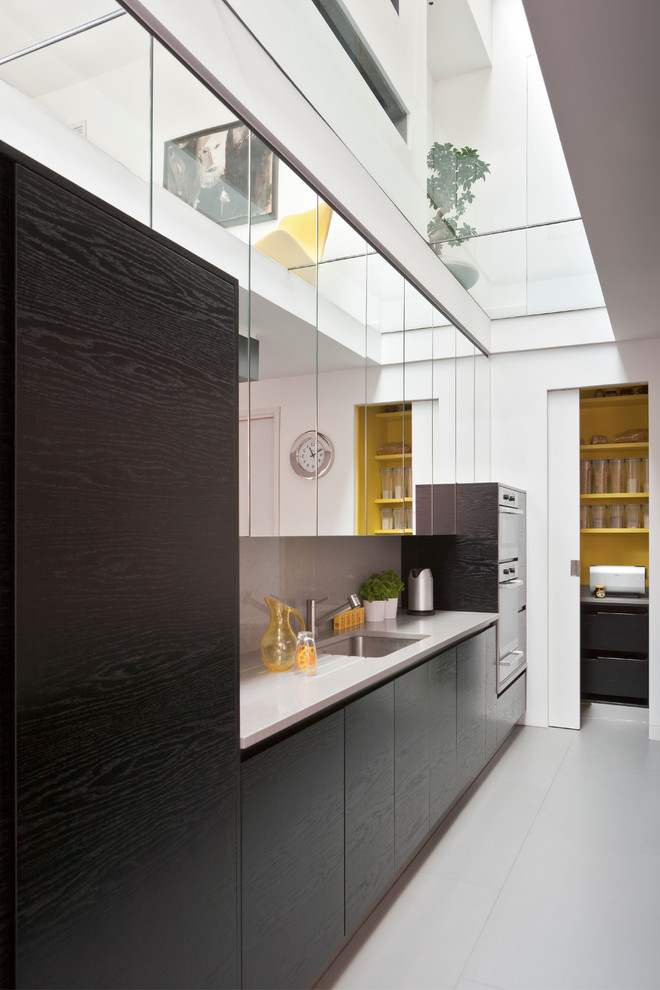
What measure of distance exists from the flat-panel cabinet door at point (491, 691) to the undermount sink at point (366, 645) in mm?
744

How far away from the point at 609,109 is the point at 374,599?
2376 millimetres

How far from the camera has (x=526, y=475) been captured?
4.94 m

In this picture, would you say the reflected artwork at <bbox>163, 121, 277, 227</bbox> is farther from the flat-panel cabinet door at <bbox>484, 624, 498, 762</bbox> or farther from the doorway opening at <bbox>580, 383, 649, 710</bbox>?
the doorway opening at <bbox>580, 383, 649, 710</bbox>

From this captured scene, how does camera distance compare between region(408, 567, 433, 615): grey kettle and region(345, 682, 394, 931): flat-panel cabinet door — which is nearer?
region(345, 682, 394, 931): flat-panel cabinet door

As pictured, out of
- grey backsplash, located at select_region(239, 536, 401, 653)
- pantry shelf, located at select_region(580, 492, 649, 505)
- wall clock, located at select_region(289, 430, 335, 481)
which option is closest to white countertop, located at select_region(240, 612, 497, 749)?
grey backsplash, located at select_region(239, 536, 401, 653)

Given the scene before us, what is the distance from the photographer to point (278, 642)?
2447mm

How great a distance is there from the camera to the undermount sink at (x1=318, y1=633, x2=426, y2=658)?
3215 mm

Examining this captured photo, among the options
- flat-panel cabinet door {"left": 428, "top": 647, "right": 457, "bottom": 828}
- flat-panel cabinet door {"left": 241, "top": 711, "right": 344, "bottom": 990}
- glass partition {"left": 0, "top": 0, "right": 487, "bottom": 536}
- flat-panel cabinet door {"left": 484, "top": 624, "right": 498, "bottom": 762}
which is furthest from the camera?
flat-panel cabinet door {"left": 484, "top": 624, "right": 498, "bottom": 762}

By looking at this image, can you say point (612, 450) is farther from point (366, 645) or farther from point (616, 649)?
point (366, 645)

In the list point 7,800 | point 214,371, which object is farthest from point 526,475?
point 7,800

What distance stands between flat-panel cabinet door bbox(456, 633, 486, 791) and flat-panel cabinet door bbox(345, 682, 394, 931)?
92cm

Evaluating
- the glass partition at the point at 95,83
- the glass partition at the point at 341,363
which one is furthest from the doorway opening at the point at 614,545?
the glass partition at the point at 95,83

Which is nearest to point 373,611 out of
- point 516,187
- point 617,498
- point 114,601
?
point 114,601

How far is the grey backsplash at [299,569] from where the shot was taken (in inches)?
110
